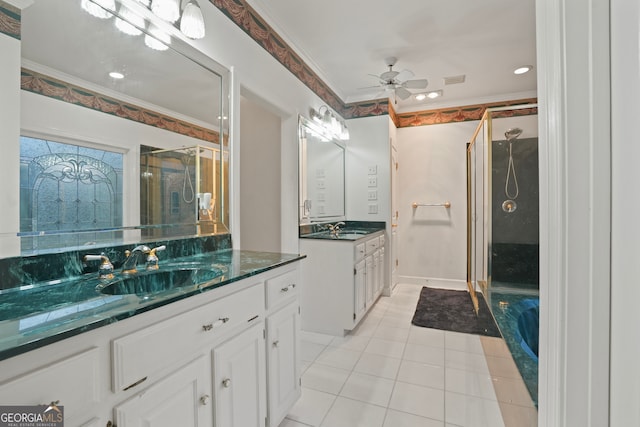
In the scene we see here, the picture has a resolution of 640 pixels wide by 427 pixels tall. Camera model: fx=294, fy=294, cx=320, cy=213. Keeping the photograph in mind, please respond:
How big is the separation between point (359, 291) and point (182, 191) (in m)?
1.78

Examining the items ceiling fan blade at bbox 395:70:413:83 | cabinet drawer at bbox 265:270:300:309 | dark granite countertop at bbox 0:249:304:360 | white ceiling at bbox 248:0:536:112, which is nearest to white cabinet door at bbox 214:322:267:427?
cabinet drawer at bbox 265:270:300:309

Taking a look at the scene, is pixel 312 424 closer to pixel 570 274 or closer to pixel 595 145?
pixel 570 274

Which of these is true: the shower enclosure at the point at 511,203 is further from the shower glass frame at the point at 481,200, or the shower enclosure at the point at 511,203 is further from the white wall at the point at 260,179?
the white wall at the point at 260,179

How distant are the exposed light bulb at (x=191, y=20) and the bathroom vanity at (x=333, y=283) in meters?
1.77

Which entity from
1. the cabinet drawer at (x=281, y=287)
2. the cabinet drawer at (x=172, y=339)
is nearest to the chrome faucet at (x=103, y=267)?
the cabinet drawer at (x=172, y=339)

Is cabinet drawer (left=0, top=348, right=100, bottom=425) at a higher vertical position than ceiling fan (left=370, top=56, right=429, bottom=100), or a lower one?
lower

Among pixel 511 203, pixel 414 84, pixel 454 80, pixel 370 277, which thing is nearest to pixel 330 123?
pixel 414 84

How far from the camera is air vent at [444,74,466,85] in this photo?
3412mm

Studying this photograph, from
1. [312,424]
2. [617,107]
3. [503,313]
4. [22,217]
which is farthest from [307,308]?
[617,107]

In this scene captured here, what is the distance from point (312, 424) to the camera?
1.55 metres

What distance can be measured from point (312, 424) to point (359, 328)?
1.33 m

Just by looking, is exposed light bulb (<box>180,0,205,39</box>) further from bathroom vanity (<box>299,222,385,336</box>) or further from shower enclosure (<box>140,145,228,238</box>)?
bathroom vanity (<box>299,222,385,336</box>)

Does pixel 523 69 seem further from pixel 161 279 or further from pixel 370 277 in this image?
pixel 161 279

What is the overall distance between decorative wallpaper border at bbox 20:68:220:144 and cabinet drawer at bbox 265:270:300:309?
975 mm
